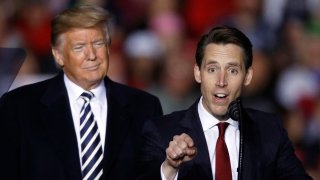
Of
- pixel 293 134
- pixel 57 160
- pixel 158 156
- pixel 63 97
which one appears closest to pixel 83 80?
Answer: pixel 63 97

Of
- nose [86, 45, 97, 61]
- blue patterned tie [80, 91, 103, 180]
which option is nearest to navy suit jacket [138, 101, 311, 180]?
blue patterned tie [80, 91, 103, 180]

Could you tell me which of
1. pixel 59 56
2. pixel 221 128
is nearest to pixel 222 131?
pixel 221 128

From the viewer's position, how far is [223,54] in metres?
3.35

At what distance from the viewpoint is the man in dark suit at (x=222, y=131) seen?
3273 millimetres

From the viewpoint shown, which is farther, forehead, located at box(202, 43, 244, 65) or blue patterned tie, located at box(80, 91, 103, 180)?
blue patterned tie, located at box(80, 91, 103, 180)

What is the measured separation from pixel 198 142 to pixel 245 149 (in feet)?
0.58

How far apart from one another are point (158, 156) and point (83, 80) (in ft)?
2.41

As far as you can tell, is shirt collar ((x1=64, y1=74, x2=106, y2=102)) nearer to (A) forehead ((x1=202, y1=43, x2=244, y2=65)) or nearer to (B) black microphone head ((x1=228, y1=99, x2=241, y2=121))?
(A) forehead ((x1=202, y1=43, x2=244, y2=65))

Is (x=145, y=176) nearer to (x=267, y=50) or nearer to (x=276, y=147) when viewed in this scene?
(x=276, y=147)

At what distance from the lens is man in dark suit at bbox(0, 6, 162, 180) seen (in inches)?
146

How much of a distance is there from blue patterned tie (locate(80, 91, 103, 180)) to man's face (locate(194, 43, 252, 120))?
62 centimetres

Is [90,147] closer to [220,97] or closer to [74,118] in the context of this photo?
[74,118]

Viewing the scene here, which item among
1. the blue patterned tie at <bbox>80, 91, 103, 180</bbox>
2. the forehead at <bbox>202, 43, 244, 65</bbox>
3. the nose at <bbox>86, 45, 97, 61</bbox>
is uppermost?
the forehead at <bbox>202, 43, 244, 65</bbox>

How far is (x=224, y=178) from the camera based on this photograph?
325cm
